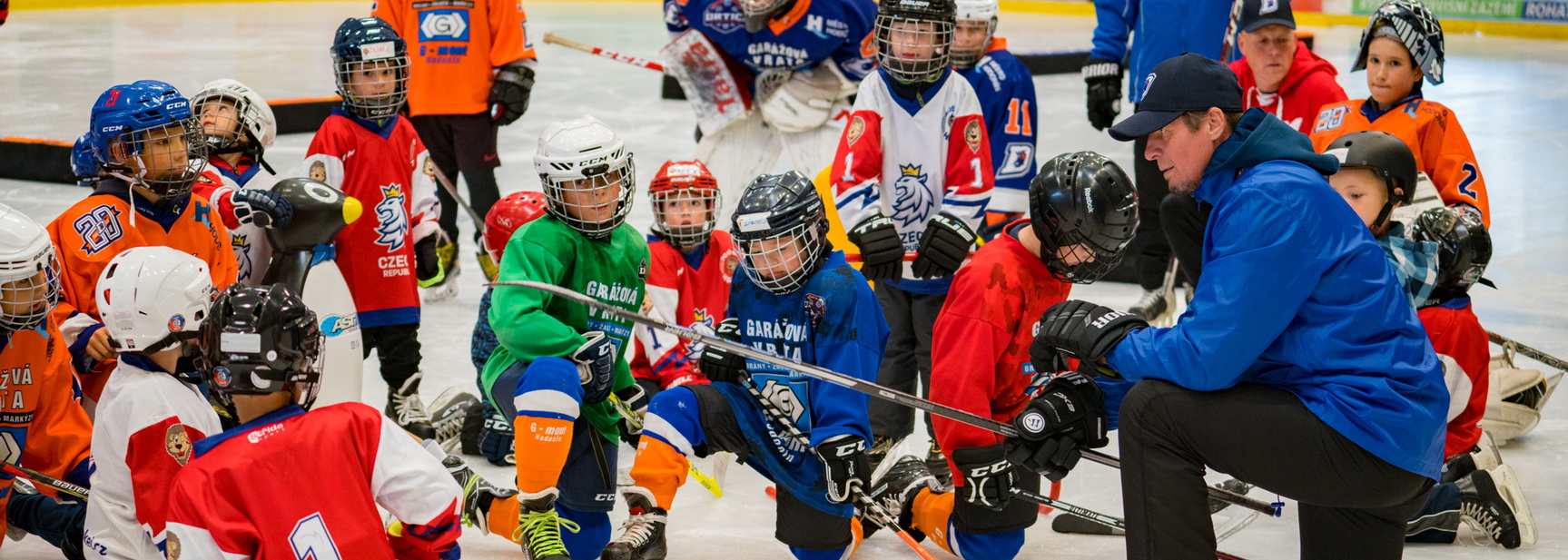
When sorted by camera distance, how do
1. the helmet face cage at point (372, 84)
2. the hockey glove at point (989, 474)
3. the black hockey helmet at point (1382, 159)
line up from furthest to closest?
1. the helmet face cage at point (372, 84)
2. the black hockey helmet at point (1382, 159)
3. the hockey glove at point (989, 474)

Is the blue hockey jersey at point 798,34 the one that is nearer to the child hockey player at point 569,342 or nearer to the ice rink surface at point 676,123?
the ice rink surface at point 676,123

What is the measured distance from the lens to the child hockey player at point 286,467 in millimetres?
2170

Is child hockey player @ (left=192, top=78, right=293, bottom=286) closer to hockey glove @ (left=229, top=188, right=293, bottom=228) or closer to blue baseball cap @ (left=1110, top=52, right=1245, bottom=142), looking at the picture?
hockey glove @ (left=229, top=188, right=293, bottom=228)

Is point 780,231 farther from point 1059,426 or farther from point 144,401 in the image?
point 144,401

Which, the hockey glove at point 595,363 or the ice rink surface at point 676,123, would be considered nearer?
the hockey glove at point 595,363

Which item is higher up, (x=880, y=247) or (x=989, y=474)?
(x=880, y=247)

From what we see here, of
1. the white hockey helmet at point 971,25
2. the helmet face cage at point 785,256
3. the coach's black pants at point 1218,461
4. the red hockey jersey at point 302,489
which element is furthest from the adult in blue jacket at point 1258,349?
the white hockey helmet at point 971,25

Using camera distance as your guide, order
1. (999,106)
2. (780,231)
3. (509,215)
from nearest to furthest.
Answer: (780,231), (509,215), (999,106)

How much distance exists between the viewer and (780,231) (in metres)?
3.12

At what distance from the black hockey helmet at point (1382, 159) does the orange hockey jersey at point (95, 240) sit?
2.88 m

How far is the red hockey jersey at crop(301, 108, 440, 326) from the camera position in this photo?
4266 mm

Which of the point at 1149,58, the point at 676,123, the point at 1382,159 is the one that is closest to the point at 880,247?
the point at 1382,159

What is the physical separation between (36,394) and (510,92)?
111 inches

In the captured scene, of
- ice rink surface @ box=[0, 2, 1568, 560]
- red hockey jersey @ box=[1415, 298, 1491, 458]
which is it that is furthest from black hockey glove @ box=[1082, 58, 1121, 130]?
red hockey jersey @ box=[1415, 298, 1491, 458]
